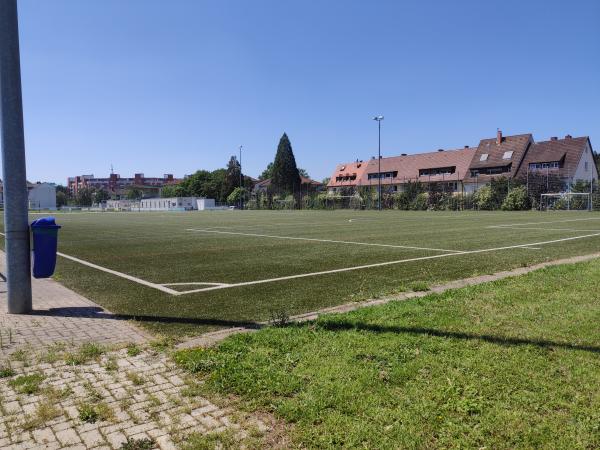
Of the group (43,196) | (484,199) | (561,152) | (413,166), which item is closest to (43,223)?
(484,199)

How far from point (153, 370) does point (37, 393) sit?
0.87 metres

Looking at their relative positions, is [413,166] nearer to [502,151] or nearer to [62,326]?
[502,151]

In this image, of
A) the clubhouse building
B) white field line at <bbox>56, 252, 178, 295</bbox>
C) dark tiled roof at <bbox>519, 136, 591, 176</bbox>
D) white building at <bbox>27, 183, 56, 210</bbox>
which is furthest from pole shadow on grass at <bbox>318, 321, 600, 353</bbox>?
white building at <bbox>27, 183, 56, 210</bbox>

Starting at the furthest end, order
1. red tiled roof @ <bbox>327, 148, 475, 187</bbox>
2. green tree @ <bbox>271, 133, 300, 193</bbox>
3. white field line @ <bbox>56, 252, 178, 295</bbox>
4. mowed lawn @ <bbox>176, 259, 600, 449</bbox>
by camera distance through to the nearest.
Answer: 1. green tree @ <bbox>271, 133, 300, 193</bbox>
2. red tiled roof @ <bbox>327, 148, 475, 187</bbox>
3. white field line @ <bbox>56, 252, 178, 295</bbox>
4. mowed lawn @ <bbox>176, 259, 600, 449</bbox>

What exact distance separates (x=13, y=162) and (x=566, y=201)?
45.5 metres

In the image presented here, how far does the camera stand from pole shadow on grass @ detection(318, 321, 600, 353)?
4129 millimetres

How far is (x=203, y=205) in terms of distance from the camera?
3932 inches

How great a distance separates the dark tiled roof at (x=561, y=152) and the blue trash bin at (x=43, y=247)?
192ft

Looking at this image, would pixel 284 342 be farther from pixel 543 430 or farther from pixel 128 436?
pixel 543 430

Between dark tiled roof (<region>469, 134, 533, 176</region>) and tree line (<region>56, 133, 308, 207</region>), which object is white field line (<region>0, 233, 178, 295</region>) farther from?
tree line (<region>56, 133, 308, 207</region>)

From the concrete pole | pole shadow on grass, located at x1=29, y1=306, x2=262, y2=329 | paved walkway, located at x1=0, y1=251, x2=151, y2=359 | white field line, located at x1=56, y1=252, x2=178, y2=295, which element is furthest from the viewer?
white field line, located at x1=56, y1=252, x2=178, y2=295

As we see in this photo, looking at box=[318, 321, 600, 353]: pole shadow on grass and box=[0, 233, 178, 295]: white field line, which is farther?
box=[0, 233, 178, 295]: white field line

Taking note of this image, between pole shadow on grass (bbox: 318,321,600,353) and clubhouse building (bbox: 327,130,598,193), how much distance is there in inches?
1794

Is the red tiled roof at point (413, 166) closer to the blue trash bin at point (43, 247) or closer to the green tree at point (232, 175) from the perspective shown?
the green tree at point (232, 175)
